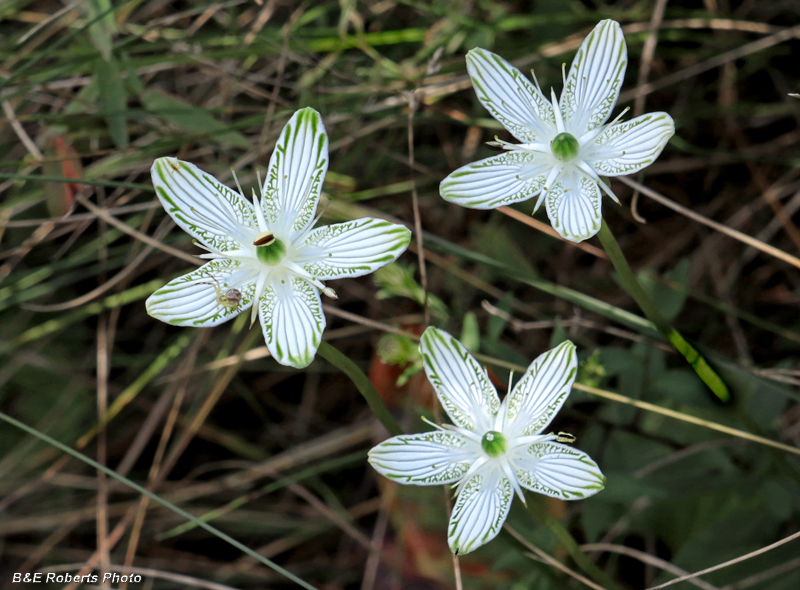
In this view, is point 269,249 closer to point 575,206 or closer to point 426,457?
point 426,457

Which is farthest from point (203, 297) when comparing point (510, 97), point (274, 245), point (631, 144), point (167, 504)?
point (631, 144)

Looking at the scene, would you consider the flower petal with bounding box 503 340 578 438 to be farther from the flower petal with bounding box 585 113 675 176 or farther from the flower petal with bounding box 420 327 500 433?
the flower petal with bounding box 585 113 675 176

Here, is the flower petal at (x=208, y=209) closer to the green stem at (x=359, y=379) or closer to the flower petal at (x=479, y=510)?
the green stem at (x=359, y=379)

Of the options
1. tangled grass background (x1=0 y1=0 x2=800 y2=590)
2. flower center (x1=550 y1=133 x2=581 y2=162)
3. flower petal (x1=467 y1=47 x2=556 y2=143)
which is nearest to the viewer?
flower center (x1=550 y1=133 x2=581 y2=162)

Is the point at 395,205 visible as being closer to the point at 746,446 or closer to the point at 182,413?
the point at 182,413

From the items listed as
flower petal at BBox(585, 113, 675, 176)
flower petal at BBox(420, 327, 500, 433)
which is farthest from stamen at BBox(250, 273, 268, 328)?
flower petal at BBox(585, 113, 675, 176)

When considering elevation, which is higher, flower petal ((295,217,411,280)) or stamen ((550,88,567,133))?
stamen ((550,88,567,133))

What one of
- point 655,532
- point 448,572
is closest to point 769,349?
point 655,532
